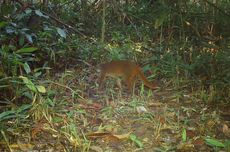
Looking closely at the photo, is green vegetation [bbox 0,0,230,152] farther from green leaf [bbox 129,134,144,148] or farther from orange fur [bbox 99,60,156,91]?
orange fur [bbox 99,60,156,91]

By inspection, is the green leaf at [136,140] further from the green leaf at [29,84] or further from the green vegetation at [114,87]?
the green leaf at [29,84]

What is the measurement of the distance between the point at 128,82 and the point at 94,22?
189 centimetres

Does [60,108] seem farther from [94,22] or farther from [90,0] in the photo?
[90,0]

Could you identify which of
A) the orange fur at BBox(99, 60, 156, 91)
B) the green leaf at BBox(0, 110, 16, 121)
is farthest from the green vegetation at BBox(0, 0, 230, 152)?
the orange fur at BBox(99, 60, 156, 91)

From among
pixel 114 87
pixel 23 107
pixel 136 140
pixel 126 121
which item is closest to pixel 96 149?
pixel 136 140

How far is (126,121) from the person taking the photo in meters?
3.15

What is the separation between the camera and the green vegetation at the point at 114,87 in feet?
9.40

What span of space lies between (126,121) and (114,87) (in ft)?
2.21

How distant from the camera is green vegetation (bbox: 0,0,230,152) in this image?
9.40 ft

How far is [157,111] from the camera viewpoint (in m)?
3.33

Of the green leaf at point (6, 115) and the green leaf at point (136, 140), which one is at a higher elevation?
the green leaf at point (6, 115)

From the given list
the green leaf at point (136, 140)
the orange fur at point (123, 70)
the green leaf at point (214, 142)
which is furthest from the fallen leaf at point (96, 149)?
the orange fur at point (123, 70)

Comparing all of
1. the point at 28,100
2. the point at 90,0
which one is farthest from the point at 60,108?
the point at 90,0

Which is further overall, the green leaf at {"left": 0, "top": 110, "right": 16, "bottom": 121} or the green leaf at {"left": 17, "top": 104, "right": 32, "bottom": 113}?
the green leaf at {"left": 17, "top": 104, "right": 32, "bottom": 113}
